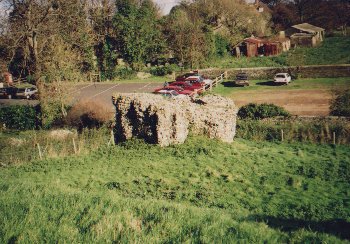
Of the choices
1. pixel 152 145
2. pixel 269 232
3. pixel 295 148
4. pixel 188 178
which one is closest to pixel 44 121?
pixel 152 145

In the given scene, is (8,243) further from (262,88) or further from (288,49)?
(288,49)

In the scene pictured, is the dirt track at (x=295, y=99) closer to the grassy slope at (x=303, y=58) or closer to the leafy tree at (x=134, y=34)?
the grassy slope at (x=303, y=58)

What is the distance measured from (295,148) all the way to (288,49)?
141ft

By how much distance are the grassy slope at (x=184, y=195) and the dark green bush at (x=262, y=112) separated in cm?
400

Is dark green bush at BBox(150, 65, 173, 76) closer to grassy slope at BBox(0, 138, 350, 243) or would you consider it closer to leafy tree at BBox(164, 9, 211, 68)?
leafy tree at BBox(164, 9, 211, 68)

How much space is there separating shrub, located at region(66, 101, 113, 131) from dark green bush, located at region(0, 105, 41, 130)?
3345 mm

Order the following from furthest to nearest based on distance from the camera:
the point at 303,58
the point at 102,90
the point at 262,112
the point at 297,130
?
1. the point at 303,58
2. the point at 102,90
3. the point at 262,112
4. the point at 297,130

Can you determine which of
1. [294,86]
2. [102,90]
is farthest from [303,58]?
[102,90]

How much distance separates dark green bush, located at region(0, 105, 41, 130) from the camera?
92.5 feet

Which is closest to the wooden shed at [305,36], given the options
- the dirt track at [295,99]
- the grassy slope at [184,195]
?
the dirt track at [295,99]

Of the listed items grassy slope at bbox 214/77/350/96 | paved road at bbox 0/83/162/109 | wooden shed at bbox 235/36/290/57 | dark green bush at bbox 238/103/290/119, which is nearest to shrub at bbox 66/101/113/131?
paved road at bbox 0/83/162/109

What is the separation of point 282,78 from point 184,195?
98.8 ft

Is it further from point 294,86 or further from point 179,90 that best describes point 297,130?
point 294,86

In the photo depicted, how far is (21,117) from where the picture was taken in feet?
92.5
